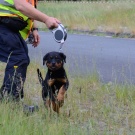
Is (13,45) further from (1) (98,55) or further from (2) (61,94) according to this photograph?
(1) (98,55)

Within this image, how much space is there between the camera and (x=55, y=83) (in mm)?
6391

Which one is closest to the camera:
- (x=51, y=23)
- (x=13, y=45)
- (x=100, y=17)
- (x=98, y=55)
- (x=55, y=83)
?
(x=51, y=23)

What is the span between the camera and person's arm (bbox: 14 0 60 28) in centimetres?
568

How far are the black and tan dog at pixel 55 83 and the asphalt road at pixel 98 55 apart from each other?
195 cm

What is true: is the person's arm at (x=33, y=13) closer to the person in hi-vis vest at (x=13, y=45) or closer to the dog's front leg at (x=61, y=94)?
the person in hi-vis vest at (x=13, y=45)

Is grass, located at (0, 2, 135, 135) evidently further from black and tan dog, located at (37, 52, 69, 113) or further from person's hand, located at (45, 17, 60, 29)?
person's hand, located at (45, 17, 60, 29)

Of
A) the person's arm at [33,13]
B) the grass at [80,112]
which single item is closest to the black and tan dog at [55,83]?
the grass at [80,112]

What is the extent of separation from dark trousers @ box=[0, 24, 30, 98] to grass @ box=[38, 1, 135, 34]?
11845 mm

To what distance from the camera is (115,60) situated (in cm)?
1238

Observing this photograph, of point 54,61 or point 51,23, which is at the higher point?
point 51,23

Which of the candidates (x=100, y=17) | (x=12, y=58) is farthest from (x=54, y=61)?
(x=100, y=17)

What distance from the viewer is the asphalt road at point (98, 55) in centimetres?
962

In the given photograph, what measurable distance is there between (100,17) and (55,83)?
15.5m

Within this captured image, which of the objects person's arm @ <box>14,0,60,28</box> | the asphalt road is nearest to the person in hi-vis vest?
person's arm @ <box>14,0,60,28</box>
